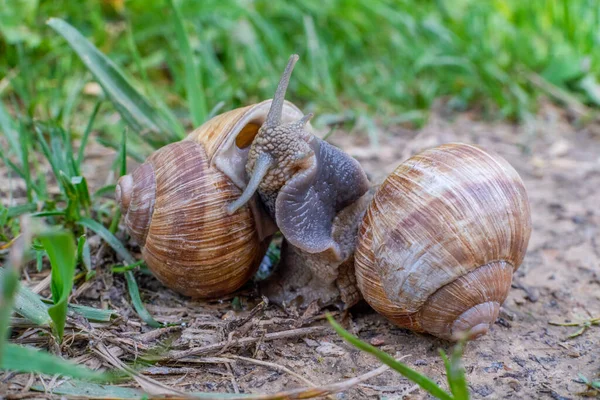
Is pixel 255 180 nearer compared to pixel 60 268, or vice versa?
pixel 60 268

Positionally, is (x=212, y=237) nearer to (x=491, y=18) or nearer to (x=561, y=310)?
(x=561, y=310)

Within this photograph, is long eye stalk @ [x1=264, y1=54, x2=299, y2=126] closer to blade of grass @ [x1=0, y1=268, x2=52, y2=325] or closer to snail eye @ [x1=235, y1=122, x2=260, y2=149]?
snail eye @ [x1=235, y1=122, x2=260, y2=149]

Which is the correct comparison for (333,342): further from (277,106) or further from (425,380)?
(277,106)

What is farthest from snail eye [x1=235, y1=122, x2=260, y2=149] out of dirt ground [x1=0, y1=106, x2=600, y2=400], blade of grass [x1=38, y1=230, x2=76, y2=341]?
blade of grass [x1=38, y1=230, x2=76, y2=341]

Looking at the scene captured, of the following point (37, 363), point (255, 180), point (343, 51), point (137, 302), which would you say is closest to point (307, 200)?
point (255, 180)

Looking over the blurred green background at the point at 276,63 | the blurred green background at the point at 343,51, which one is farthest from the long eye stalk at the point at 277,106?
the blurred green background at the point at 343,51

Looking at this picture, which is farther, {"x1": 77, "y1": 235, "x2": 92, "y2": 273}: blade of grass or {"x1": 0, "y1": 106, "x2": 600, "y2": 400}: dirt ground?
{"x1": 77, "y1": 235, "x2": 92, "y2": 273}: blade of grass

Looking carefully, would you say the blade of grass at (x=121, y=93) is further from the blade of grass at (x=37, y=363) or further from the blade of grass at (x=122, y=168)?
the blade of grass at (x=37, y=363)
